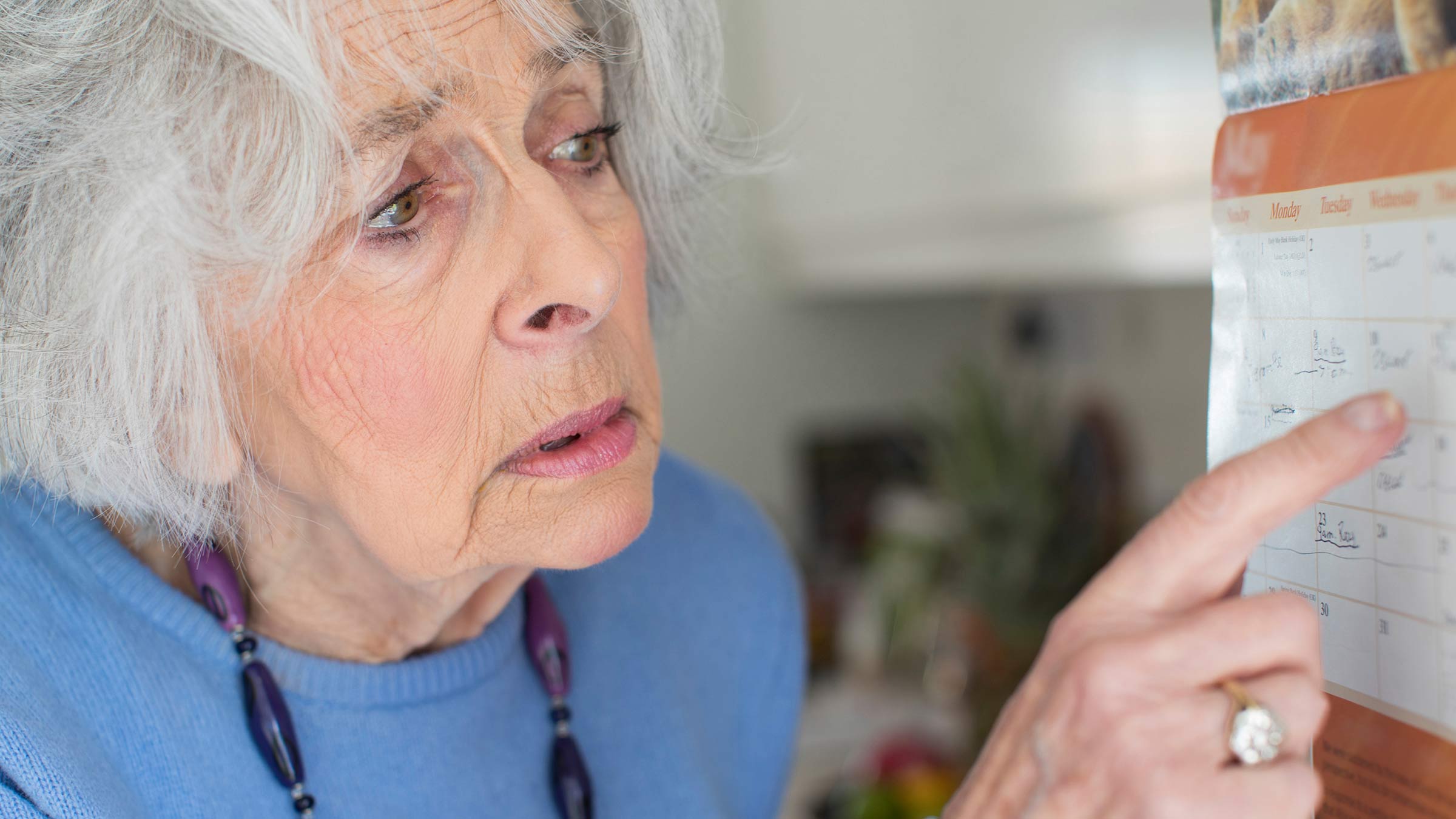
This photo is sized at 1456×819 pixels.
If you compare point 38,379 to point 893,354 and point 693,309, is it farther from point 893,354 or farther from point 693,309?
point 893,354

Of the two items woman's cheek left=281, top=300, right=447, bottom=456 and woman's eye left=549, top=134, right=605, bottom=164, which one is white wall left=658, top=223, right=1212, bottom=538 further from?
woman's cheek left=281, top=300, right=447, bottom=456

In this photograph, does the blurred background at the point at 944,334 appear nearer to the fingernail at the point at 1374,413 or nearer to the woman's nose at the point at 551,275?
the woman's nose at the point at 551,275

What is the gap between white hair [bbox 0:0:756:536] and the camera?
1.90ft

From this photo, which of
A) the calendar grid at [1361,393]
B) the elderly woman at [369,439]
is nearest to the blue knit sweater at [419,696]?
the elderly woman at [369,439]

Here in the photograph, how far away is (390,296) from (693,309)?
1.39 feet

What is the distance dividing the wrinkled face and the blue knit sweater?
16cm

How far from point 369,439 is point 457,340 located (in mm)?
83

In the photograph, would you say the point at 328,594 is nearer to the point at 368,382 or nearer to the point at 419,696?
the point at 419,696

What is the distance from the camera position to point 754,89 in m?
2.38

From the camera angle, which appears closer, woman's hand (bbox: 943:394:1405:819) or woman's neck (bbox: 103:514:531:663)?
woman's hand (bbox: 943:394:1405:819)

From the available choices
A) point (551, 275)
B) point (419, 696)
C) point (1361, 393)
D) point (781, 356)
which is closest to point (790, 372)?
point (781, 356)

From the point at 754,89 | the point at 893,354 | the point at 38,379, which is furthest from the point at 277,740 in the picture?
the point at 893,354

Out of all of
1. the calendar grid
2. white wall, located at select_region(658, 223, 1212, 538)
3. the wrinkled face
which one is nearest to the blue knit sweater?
the wrinkled face

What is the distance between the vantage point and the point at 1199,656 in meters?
0.47
